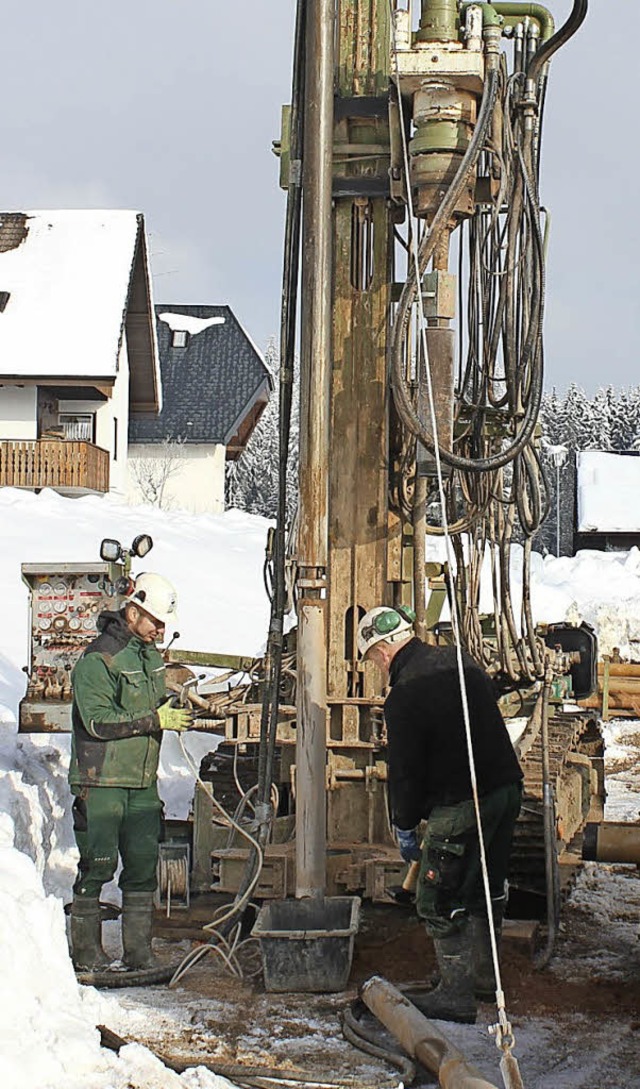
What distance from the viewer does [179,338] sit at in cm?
4703

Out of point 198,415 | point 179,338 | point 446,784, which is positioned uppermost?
point 179,338

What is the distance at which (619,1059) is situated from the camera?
19.6 ft

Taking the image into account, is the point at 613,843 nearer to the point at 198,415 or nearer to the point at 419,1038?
the point at 419,1038

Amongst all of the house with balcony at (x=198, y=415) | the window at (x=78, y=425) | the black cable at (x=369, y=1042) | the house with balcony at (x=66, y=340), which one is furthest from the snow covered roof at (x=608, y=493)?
the black cable at (x=369, y=1042)

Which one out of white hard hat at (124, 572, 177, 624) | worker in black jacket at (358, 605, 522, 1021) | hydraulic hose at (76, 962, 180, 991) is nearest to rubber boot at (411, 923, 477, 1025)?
worker in black jacket at (358, 605, 522, 1021)

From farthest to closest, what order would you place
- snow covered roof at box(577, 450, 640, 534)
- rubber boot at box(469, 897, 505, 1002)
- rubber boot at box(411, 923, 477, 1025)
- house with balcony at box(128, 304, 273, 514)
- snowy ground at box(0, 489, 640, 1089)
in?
1. snow covered roof at box(577, 450, 640, 534)
2. house with balcony at box(128, 304, 273, 514)
3. rubber boot at box(469, 897, 505, 1002)
4. rubber boot at box(411, 923, 477, 1025)
5. snowy ground at box(0, 489, 640, 1089)

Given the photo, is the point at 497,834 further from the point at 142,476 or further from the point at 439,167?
the point at 142,476

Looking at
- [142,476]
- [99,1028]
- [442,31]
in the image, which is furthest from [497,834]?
[142,476]

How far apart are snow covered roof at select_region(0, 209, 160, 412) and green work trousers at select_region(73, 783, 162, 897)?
24.2m

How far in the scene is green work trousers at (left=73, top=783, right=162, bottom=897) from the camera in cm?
748

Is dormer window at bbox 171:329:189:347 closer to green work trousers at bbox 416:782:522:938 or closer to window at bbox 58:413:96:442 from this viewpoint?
window at bbox 58:413:96:442

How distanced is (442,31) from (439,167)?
77 centimetres

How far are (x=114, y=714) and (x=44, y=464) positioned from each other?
82.0 ft

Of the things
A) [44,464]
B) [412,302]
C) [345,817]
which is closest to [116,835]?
[345,817]
